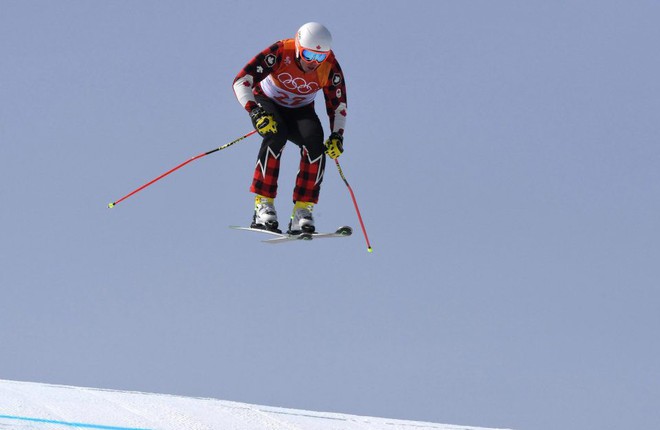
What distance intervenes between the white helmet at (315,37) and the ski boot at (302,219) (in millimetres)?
1842

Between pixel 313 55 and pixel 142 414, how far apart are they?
425 cm

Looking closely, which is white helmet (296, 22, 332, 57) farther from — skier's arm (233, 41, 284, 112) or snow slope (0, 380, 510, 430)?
snow slope (0, 380, 510, 430)

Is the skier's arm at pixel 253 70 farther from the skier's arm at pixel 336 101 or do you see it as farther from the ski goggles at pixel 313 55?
the skier's arm at pixel 336 101

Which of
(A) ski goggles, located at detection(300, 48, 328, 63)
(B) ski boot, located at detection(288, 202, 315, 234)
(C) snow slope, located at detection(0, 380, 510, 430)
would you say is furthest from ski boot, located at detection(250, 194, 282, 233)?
(C) snow slope, located at detection(0, 380, 510, 430)

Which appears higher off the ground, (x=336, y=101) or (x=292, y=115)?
(x=336, y=101)

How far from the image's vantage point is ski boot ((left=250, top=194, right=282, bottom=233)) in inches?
448

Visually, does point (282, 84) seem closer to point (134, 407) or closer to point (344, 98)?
point (344, 98)

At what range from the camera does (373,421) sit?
11062 mm

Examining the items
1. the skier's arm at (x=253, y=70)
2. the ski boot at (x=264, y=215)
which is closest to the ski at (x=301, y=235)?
the ski boot at (x=264, y=215)

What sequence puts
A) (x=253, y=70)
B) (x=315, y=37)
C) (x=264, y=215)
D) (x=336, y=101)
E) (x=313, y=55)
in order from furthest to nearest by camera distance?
(x=336, y=101) < (x=264, y=215) < (x=253, y=70) < (x=313, y=55) < (x=315, y=37)

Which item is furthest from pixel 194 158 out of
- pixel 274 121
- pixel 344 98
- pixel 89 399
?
pixel 89 399

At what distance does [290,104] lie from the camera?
11742 millimetres

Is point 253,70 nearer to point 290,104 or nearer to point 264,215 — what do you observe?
point 290,104

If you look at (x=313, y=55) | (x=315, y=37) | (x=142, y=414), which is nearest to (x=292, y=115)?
(x=313, y=55)
